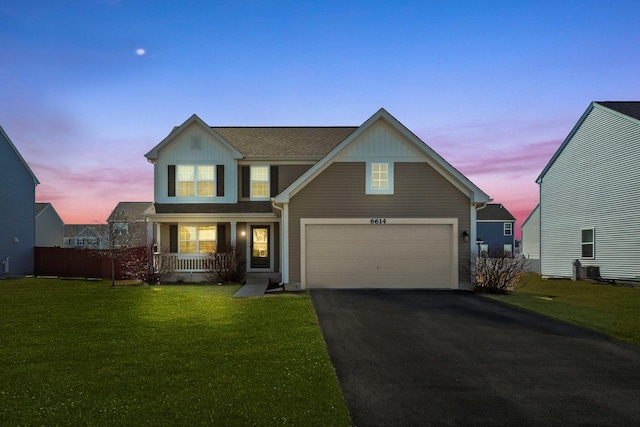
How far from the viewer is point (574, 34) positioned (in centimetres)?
1642

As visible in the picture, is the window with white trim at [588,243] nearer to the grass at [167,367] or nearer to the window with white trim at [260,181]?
the window with white trim at [260,181]

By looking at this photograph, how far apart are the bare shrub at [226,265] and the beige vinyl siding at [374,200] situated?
4120 mm

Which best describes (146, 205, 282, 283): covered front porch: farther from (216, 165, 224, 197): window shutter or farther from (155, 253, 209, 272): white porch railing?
(216, 165, 224, 197): window shutter

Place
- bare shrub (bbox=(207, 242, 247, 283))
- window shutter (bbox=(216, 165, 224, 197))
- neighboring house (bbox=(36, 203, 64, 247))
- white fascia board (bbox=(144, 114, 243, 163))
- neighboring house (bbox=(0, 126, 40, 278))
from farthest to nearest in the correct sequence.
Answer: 1. neighboring house (bbox=(36, 203, 64, 247))
2. neighboring house (bbox=(0, 126, 40, 278))
3. window shutter (bbox=(216, 165, 224, 197))
4. white fascia board (bbox=(144, 114, 243, 163))
5. bare shrub (bbox=(207, 242, 247, 283))

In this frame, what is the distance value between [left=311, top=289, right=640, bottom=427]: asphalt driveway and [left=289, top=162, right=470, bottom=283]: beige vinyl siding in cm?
563

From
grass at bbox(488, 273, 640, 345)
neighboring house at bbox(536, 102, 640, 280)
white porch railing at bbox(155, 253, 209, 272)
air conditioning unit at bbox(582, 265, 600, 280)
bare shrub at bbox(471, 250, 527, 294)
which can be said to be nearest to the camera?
grass at bbox(488, 273, 640, 345)

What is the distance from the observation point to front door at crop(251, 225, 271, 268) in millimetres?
20734

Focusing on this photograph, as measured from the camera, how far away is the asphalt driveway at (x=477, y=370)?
5.05 m

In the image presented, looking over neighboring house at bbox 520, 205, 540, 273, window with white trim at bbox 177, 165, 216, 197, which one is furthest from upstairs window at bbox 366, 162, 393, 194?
neighboring house at bbox 520, 205, 540, 273

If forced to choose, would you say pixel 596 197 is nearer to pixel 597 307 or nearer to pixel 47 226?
pixel 597 307

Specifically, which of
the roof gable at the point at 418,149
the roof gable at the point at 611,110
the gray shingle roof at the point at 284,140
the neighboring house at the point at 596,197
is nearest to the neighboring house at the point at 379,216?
the roof gable at the point at 418,149

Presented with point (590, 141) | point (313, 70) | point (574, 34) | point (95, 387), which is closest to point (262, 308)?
point (95, 387)

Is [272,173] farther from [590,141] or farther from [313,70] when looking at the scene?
[590,141]

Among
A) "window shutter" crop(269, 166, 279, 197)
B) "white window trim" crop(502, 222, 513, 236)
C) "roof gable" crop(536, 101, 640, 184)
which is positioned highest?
"roof gable" crop(536, 101, 640, 184)
